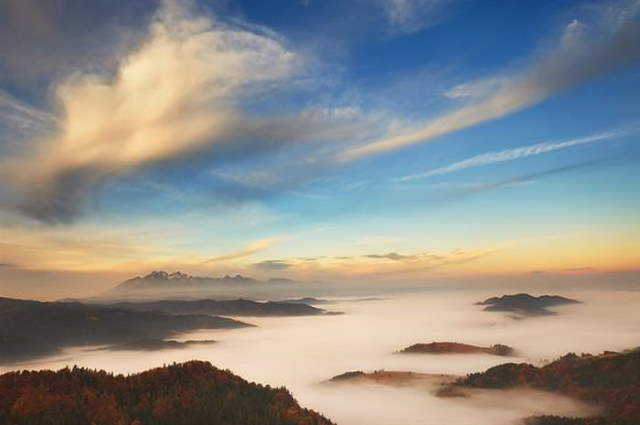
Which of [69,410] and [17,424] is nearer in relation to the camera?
[17,424]

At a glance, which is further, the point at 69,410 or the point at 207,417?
the point at 207,417

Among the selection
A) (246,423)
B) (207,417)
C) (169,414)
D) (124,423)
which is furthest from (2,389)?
(246,423)

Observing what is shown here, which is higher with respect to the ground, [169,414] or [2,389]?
[2,389]

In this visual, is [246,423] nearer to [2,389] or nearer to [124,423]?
[124,423]

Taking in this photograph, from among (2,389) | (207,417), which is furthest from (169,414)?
(2,389)

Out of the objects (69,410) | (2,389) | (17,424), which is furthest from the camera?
(2,389)

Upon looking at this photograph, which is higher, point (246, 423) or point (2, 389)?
point (2, 389)

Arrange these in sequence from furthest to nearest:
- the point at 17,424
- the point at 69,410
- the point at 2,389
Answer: the point at 2,389 < the point at 69,410 < the point at 17,424

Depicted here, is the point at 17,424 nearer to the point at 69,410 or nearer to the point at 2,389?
the point at 69,410

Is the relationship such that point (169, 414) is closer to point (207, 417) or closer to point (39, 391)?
point (207, 417)
